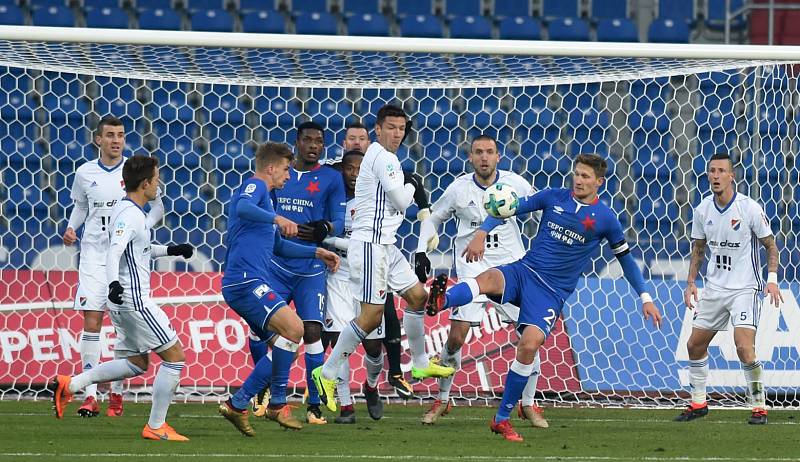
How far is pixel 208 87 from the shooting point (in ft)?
41.7

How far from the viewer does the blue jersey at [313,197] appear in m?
8.42

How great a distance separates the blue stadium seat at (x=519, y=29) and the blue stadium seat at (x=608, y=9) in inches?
38.3

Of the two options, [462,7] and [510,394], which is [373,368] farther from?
[462,7]

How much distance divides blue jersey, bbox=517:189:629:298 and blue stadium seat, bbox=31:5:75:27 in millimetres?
8477

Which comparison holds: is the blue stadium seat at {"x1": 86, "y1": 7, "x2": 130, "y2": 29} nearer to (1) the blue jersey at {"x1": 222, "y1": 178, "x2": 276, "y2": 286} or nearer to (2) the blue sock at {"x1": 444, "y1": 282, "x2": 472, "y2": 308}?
(1) the blue jersey at {"x1": 222, "y1": 178, "x2": 276, "y2": 286}

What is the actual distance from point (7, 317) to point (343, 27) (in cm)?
663

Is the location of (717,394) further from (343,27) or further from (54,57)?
(343,27)

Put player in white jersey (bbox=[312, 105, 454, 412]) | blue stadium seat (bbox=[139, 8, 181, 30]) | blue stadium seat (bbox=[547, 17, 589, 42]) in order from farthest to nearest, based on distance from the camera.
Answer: blue stadium seat (bbox=[547, 17, 589, 42]), blue stadium seat (bbox=[139, 8, 181, 30]), player in white jersey (bbox=[312, 105, 454, 412])

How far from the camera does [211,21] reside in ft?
48.2

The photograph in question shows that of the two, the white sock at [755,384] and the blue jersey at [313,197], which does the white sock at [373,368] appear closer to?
the blue jersey at [313,197]

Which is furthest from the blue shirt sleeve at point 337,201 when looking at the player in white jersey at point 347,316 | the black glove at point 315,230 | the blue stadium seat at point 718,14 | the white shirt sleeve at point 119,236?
the blue stadium seat at point 718,14

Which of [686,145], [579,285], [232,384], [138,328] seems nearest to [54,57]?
[232,384]

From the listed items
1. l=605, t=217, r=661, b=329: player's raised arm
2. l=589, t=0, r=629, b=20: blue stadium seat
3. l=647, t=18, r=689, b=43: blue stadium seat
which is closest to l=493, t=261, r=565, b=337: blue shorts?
l=605, t=217, r=661, b=329: player's raised arm

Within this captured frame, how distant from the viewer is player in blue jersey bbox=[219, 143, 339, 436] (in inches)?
269
